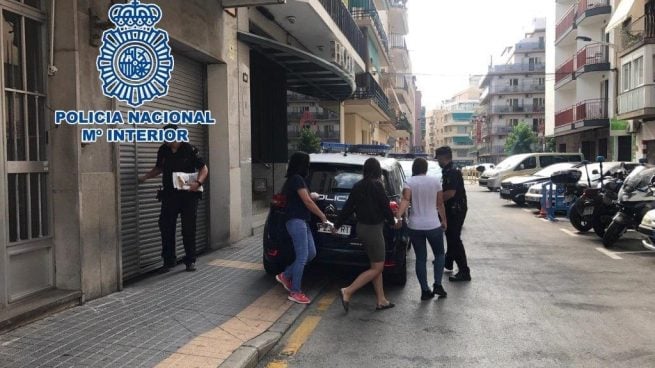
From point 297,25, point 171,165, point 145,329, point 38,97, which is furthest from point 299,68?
point 145,329

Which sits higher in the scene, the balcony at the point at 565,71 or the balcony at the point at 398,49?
the balcony at the point at 398,49

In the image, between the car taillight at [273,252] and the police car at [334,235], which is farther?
the car taillight at [273,252]

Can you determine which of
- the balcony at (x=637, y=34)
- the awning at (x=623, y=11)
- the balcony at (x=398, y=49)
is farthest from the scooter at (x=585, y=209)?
the balcony at (x=398, y=49)

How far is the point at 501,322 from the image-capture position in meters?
5.66

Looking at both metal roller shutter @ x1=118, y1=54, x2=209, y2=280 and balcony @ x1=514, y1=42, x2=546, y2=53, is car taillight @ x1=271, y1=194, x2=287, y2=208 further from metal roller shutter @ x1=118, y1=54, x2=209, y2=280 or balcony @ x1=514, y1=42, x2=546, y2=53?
balcony @ x1=514, y1=42, x2=546, y2=53

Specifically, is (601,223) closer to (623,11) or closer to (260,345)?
(260,345)

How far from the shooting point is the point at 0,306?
4863 millimetres

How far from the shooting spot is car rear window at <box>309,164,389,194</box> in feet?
22.8

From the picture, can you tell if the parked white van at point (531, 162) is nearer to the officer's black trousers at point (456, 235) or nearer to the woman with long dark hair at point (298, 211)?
the officer's black trousers at point (456, 235)

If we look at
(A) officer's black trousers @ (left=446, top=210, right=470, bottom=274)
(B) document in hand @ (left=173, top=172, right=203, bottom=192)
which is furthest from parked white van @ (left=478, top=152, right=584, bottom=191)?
(B) document in hand @ (left=173, top=172, right=203, bottom=192)

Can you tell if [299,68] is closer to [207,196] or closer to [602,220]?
[207,196]

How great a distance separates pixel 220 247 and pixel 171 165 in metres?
2.63

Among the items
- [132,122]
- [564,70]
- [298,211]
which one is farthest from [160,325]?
[564,70]

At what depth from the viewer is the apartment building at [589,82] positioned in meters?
Answer: 30.0
